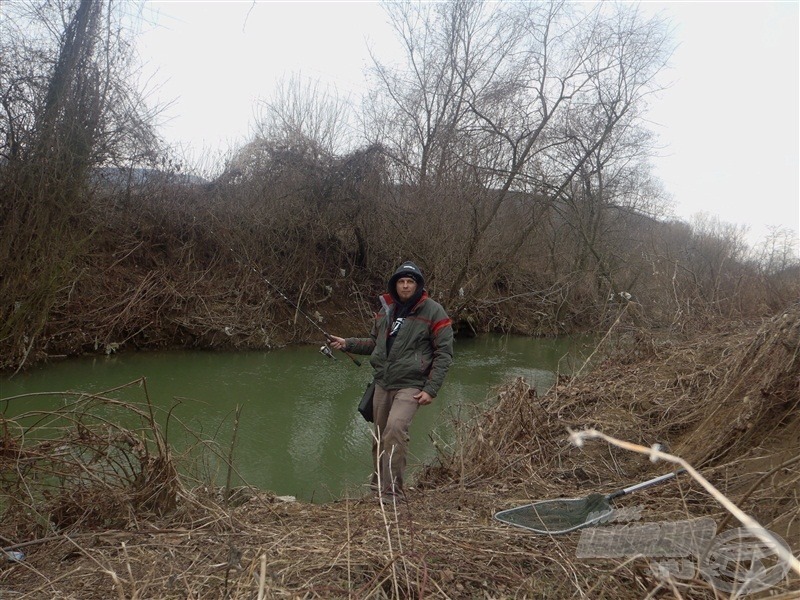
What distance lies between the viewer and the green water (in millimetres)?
6578

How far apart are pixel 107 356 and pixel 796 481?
39.8 ft

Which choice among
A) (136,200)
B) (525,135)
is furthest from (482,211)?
(136,200)

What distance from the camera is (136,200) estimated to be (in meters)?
15.6

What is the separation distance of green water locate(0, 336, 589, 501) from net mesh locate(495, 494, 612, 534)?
6.91 ft

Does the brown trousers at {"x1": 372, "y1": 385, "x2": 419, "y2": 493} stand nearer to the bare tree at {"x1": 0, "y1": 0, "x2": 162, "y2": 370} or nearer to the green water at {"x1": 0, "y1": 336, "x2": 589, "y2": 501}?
the green water at {"x1": 0, "y1": 336, "x2": 589, "y2": 501}

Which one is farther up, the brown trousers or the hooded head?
the hooded head

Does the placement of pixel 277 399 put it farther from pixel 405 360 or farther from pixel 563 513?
pixel 563 513

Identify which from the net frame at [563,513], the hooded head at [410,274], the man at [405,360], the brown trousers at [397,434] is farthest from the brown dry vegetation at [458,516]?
the hooded head at [410,274]

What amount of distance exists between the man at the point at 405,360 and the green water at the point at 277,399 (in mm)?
1245

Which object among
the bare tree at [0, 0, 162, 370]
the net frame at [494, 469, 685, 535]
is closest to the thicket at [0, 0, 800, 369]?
the bare tree at [0, 0, 162, 370]

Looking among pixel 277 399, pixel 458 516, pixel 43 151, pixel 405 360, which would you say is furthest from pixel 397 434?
pixel 43 151

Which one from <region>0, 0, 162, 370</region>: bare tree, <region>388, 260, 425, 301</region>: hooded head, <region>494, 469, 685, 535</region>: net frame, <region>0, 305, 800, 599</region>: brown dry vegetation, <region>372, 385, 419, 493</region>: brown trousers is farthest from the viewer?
<region>0, 0, 162, 370</region>: bare tree

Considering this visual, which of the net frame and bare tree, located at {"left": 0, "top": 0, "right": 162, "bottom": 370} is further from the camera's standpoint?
bare tree, located at {"left": 0, "top": 0, "right": 162, "bottom": 370}

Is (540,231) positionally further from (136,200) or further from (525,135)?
(136,200)
